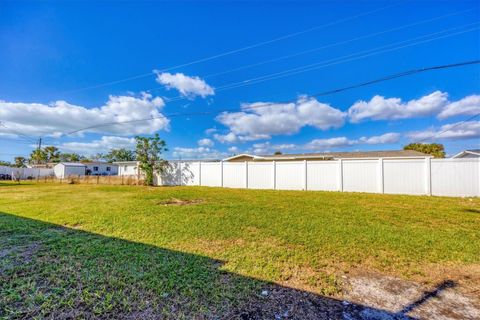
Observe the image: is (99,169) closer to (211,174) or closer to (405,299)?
(211,174)

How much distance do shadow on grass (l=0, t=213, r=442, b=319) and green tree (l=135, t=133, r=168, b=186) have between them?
13.0 m

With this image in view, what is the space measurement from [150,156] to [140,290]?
15072 millimetres

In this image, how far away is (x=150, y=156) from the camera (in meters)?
16.3

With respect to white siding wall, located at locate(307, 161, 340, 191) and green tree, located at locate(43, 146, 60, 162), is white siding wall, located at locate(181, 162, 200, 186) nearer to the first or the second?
white siding wall, located at locate(307, 161, 340, 191)

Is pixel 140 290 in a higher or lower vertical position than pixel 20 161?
lower

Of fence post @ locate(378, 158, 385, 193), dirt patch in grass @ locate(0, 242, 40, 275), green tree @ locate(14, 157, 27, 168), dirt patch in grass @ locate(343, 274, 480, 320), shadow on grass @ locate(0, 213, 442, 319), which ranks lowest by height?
dirt patch in grass @ locate(343, 274, 480, 320)

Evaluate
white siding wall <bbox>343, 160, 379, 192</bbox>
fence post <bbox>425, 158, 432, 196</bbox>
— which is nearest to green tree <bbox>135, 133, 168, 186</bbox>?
white siding wall <bbox>343, 160, 379, 192</bbox>

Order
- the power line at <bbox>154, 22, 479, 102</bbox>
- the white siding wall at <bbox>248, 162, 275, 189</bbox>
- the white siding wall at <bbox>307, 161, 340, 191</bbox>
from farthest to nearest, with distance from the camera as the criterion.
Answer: the white siding wall at <bbox>248, 162, 275, 189</bbox>
the white siding wall at <bbox>307, 161, 340, 191</bbox>
the power line at <bbox>154, 22, 479, 102</bbox>

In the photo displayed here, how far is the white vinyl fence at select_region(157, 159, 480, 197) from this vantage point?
9086mm

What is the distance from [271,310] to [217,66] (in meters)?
14.1

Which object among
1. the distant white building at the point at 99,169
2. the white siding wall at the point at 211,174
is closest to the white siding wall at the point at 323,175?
the white siding wall at the point at 211,174

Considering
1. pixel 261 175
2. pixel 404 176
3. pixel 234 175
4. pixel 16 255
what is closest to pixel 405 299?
pixel 16 255

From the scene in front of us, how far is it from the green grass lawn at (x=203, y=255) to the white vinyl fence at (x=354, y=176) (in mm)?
3563

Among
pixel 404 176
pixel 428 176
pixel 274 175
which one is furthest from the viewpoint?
pixel 274 175
